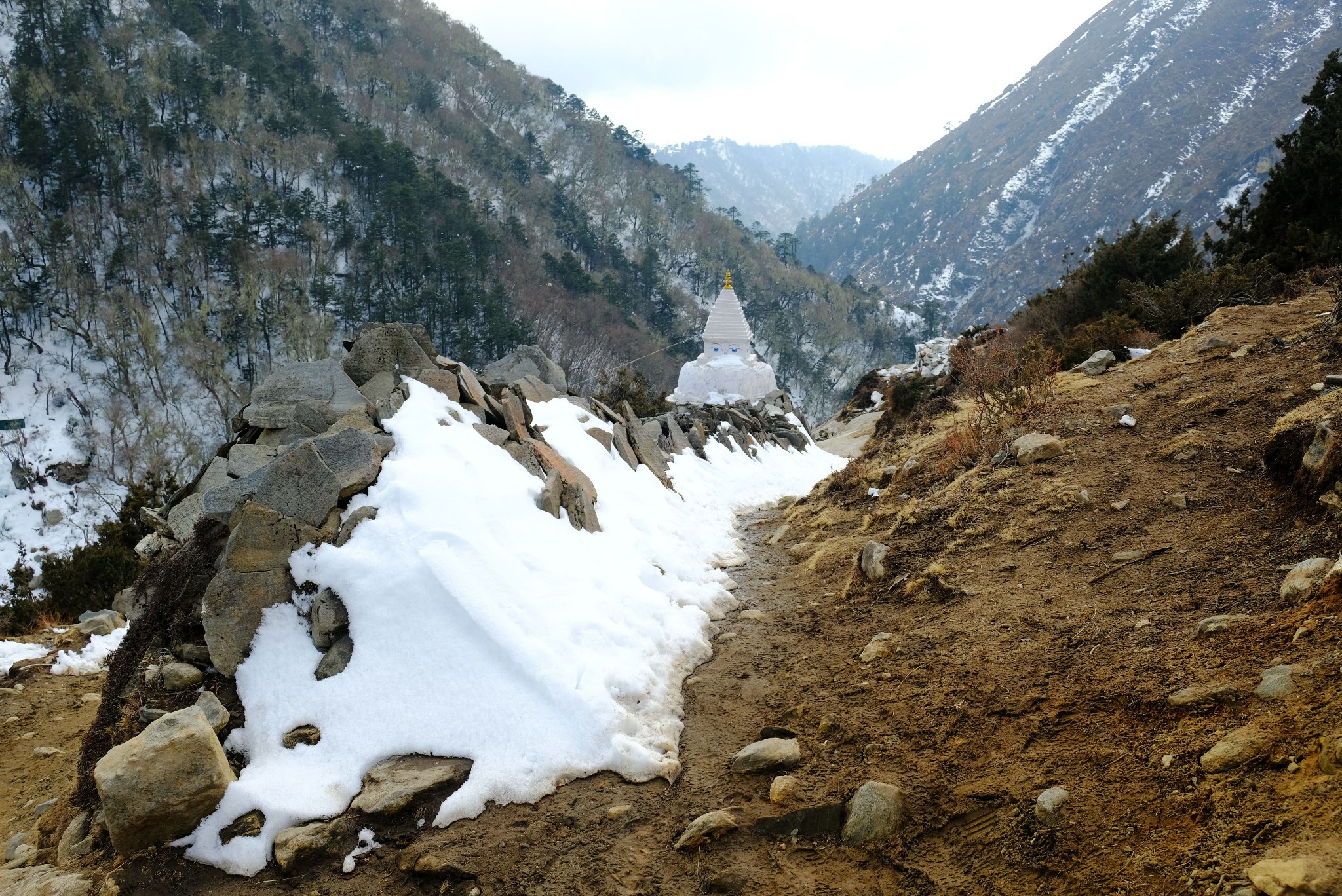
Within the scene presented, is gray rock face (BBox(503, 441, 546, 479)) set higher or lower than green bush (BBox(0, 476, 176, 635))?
lower

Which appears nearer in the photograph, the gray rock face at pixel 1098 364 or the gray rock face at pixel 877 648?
the gray rock face at pixel 877 648

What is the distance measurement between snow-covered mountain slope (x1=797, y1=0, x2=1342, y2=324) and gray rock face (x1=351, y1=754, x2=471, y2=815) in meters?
95.1

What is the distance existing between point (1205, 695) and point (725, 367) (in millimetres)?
28464

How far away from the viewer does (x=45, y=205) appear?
141ft

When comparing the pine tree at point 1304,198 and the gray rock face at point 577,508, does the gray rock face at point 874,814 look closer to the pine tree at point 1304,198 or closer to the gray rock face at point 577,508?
the gray rock face at point 577,508

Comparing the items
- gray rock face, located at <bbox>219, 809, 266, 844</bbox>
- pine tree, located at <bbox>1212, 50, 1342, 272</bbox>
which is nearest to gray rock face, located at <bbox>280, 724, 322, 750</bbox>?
gray rock face, located at <bbox>219, 809, 266, 844</bbox>

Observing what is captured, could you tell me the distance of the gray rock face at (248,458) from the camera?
489cm

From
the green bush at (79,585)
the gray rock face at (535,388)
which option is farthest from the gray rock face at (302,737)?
the green bush at (79,585)

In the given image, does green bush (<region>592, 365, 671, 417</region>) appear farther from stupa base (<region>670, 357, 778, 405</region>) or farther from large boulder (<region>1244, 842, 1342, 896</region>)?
large boulder (<region>1244, 842, 1342, 896</region>)

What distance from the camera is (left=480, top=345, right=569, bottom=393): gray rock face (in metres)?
8.96

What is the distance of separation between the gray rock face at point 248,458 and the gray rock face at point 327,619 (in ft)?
5.09

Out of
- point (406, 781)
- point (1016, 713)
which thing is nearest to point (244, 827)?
point (406, 781)

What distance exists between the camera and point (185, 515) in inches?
194

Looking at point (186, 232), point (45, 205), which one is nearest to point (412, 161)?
point (186, 232)
